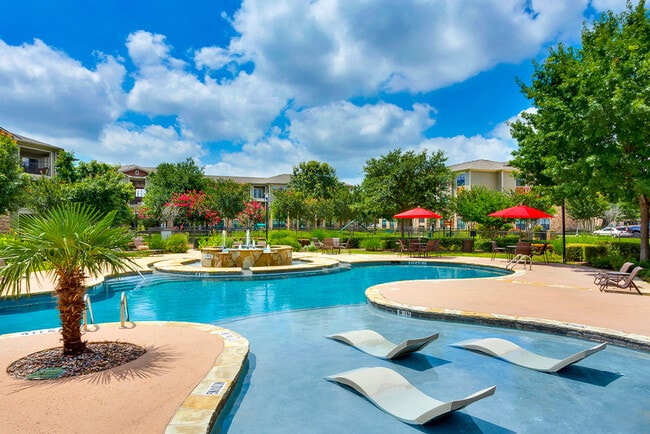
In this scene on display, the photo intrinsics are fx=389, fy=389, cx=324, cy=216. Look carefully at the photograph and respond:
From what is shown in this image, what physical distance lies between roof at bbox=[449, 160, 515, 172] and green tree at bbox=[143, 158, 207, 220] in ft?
106

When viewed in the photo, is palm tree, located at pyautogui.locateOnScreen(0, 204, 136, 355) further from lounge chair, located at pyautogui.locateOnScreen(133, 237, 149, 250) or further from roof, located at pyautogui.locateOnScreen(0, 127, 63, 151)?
roof, located at pyautogui.locateOnScreen(0, 127, 63, 151)

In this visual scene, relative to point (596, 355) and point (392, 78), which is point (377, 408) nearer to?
point (596, 355)

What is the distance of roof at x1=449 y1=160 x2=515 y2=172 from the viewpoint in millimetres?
52250

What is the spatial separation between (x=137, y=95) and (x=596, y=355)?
17.2 metres

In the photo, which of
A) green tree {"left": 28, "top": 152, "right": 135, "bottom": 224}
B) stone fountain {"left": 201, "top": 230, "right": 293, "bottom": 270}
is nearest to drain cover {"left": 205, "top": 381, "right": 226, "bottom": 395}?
stone fountain {"left": 201, "top": 230, "right": 293, "bottom": 270}

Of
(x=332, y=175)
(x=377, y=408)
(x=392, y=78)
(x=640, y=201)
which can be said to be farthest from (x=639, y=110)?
(x=332, y=175)

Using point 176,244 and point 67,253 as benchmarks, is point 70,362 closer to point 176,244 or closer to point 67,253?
point 67,253

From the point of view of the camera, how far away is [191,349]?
215 inches

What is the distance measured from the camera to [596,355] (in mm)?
5949

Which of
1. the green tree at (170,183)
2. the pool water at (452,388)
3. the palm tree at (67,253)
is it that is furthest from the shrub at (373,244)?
the palm tree at (67,253)

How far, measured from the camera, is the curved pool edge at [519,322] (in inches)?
243

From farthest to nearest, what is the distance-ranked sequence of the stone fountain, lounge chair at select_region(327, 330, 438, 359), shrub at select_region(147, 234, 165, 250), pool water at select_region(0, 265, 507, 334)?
shrub at select_region(147, 234, 165, 250) < the stone fountain < pool water at select_region(0, 265, 507, 334) < lounge chair at select_region(327, 330, 438, 359)

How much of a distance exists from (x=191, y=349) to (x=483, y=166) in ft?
178

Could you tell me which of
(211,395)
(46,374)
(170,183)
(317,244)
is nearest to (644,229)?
(317,244)
